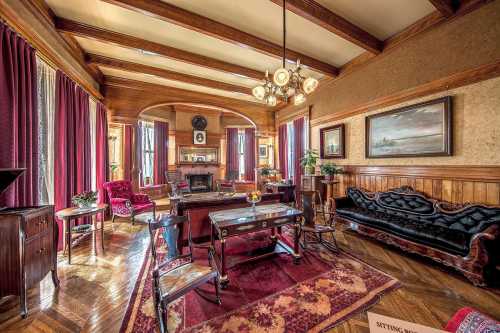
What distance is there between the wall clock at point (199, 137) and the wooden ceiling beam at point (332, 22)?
234 inches

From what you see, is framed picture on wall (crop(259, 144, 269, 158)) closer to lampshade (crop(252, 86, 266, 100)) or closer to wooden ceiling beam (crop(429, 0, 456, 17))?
lampshade (crop(252, 86, 266, 100))

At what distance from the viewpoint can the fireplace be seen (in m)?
7.76

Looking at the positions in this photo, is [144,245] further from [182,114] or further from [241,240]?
[182,114]

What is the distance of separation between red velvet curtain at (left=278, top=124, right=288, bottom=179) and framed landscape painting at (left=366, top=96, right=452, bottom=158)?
10.4 feet

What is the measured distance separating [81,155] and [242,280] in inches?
156

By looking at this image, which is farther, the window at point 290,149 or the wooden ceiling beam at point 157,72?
the window at point 290,149

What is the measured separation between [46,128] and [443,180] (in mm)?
6458

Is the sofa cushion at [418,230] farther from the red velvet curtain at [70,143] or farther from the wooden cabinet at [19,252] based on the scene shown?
the red velvet curtain at [70,143]

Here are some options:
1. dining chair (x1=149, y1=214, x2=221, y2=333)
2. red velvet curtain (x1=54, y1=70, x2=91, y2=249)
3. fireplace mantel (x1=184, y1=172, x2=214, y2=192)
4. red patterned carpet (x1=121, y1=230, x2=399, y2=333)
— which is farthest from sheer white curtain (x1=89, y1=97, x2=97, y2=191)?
dining chair (x1=149, y1=214, x2=221, y2=333)

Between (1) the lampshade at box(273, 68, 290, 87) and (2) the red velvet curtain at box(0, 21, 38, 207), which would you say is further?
(1) the lampshade at box(273, 68, 290, 87)

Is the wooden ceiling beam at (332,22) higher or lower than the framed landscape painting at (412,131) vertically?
higher

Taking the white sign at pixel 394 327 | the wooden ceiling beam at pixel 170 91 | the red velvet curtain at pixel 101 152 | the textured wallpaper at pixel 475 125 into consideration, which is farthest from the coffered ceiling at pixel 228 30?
the white sign at pixel 394 327

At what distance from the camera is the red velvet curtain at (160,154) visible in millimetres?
7445

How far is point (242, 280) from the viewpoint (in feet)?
7.51
